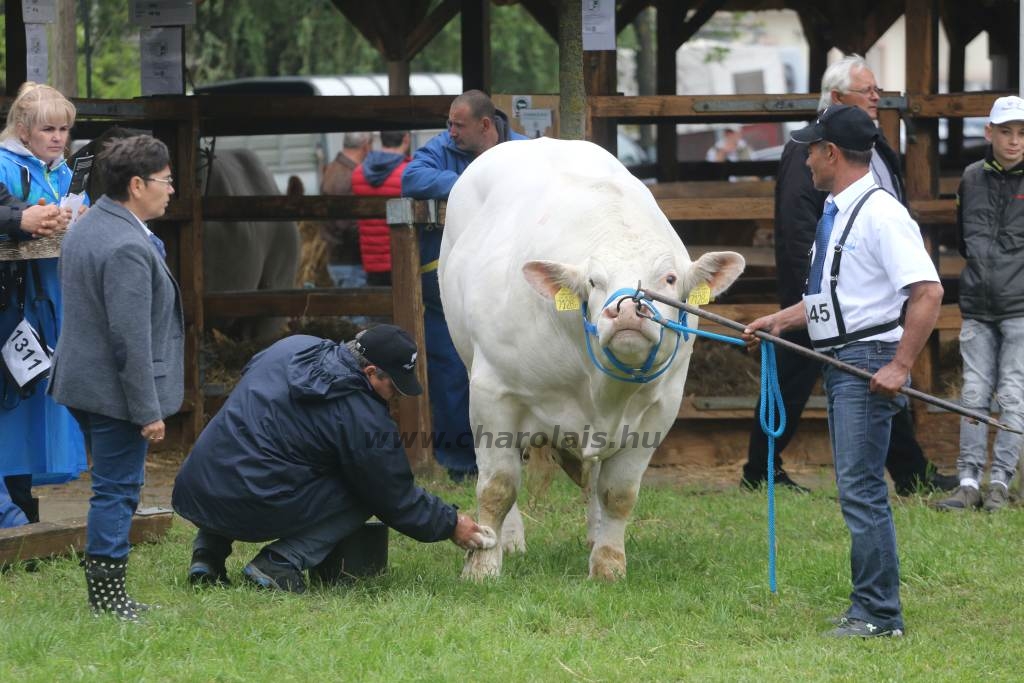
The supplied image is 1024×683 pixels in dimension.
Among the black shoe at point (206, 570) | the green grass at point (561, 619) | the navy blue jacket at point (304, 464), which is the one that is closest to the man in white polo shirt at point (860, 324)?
the green grass at point (561, 619)

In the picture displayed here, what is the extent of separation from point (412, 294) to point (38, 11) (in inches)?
90.5

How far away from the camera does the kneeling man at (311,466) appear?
525 cm

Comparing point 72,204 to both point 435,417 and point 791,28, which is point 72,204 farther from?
point 791,28

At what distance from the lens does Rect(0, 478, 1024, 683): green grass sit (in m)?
4.40

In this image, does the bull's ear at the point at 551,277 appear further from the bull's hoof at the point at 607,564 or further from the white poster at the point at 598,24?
the white poster at the point at 598,24

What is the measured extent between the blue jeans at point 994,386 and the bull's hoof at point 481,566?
8.89 ft

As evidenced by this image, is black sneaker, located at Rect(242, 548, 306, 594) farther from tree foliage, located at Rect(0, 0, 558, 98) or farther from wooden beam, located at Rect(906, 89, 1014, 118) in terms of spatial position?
tree foliage, located at Rect(0, 0, 558, 98)

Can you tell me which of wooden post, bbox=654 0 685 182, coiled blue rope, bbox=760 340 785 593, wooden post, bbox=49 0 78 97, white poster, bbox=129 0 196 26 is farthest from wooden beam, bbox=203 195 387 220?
coiled blue rope, bbox=760 340 785 593

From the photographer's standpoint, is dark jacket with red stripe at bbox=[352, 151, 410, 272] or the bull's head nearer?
the bull's head

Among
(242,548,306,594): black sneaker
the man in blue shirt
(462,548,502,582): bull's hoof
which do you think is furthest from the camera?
the man in blue shirt

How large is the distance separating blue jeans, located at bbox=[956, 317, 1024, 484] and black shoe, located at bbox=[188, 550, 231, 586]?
3.62 metres

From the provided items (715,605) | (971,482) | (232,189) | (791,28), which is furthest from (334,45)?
(791,28)

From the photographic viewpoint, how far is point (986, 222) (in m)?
7.18

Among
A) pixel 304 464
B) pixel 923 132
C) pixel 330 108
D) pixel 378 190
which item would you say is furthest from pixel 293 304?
pixel 378 190
